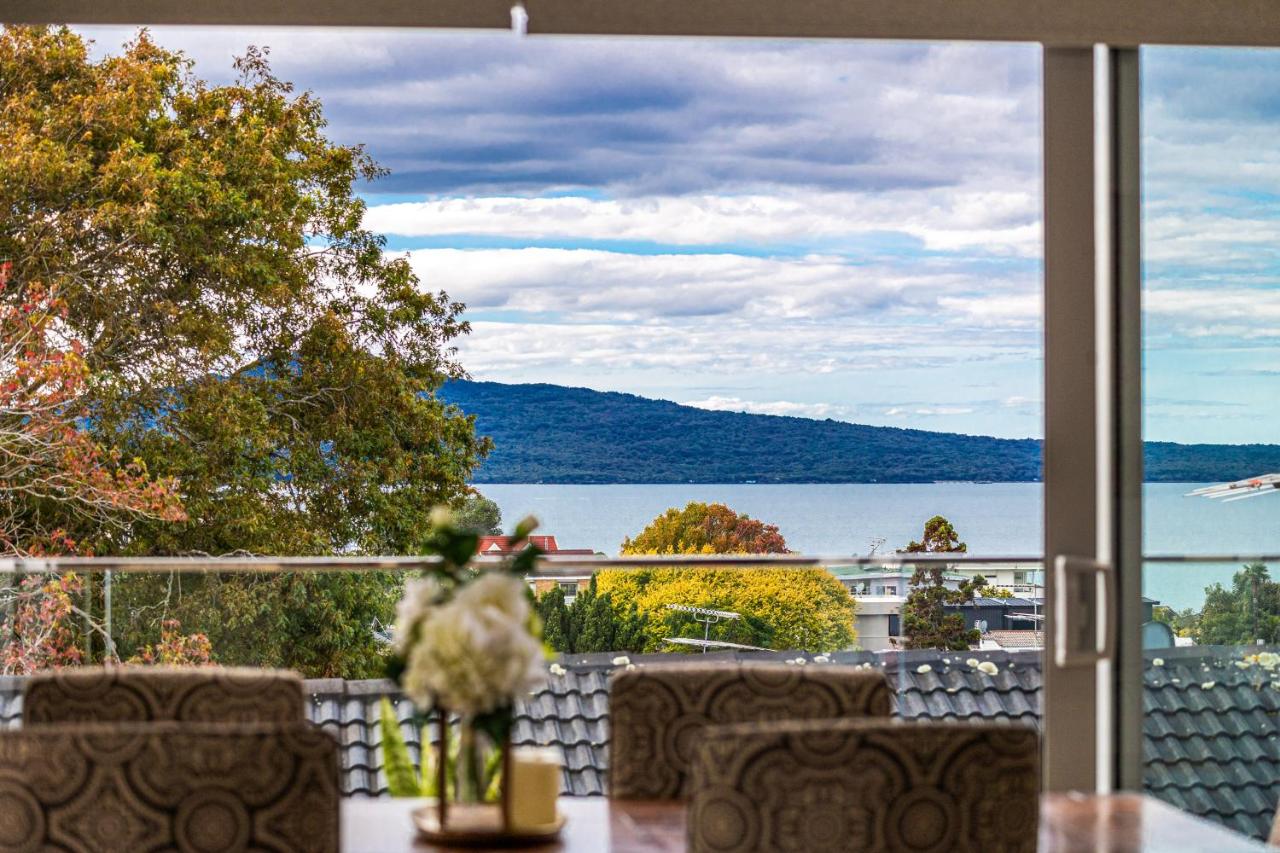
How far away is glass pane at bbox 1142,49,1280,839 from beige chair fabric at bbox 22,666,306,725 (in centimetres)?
242

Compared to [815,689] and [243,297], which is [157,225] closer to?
[243,297]

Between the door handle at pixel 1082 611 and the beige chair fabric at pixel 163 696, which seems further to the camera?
the door handle at pixel 1082 611

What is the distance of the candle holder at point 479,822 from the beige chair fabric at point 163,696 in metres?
0.50

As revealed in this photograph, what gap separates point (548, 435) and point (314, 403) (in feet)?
26.9

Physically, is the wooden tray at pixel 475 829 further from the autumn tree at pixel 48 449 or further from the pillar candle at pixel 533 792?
the autumn tree at pixel 48 449

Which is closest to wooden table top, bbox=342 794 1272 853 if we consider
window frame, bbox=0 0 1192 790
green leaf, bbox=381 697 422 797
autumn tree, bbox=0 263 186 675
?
green leaf, bbox=381 697 422 797

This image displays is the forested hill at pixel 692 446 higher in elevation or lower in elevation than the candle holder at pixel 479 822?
higher

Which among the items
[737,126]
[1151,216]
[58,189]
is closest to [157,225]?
[58,189]

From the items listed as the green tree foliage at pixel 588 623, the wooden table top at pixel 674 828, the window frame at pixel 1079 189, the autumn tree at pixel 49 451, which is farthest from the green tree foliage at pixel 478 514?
the wooden table top at pixel 674 828

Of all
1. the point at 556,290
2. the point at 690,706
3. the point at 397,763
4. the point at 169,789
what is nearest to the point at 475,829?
the point at 169,789

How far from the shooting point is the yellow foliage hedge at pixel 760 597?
439cm

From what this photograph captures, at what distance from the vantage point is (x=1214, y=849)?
188 cm

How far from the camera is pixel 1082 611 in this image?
366 centimetres

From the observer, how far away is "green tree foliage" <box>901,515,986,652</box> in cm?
428
